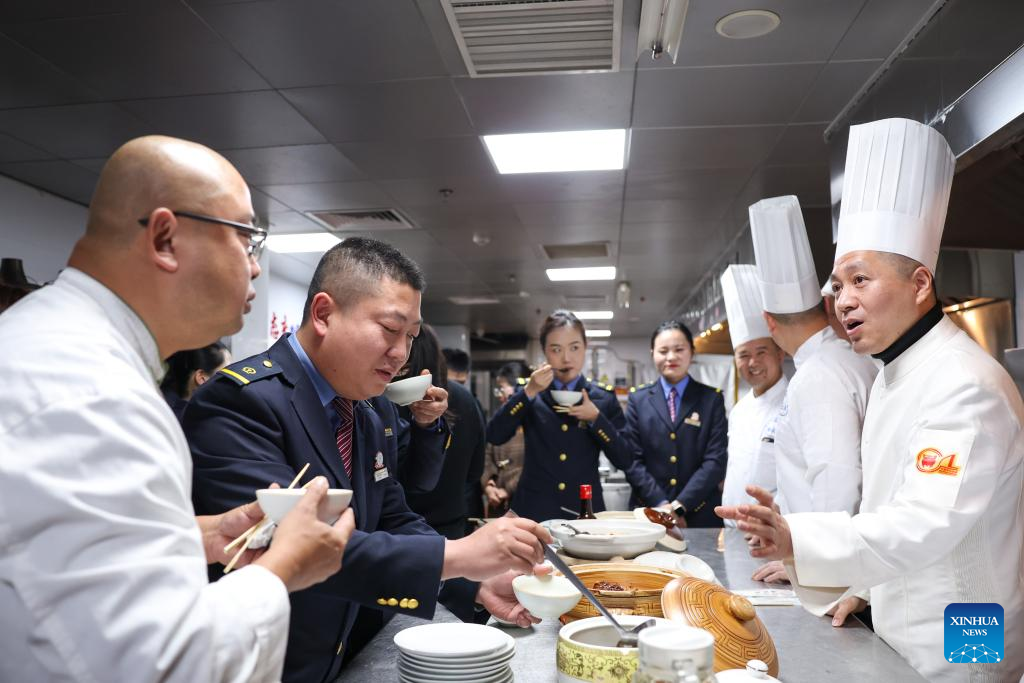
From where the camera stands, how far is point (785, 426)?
2496mm

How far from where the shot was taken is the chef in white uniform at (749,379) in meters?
3.45

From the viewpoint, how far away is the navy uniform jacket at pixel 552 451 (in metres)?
3.64

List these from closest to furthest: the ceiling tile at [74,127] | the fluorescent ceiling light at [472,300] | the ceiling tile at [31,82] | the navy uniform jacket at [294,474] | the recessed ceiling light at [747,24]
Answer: the navy uniform jacket at [294,474] < the recessed ceiling light at [747,24] < the ceiling tile at [31,82] < the ceiling tile at [74,127] < the fluorescent ceiling light at [472,300]

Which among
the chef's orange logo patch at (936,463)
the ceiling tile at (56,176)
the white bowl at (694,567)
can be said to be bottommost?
the white bowl at (694,567)

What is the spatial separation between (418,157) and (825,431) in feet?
10.2

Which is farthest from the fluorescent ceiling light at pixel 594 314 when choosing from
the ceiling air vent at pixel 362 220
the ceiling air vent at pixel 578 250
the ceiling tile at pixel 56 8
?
the ceiling tile at pixel 56 8

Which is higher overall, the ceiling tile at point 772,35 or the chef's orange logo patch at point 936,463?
the ceiling tile at point 772,35

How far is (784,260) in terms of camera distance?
9.20ft

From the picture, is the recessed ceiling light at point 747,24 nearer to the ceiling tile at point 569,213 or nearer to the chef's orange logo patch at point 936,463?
the chef's orange logo patch at point 936,463

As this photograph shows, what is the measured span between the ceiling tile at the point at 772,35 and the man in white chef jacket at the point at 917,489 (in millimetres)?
1286

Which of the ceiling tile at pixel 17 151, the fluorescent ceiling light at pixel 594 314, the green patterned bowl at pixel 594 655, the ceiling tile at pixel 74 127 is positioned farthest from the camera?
the fluorescent ceiling light at pixel 594 314

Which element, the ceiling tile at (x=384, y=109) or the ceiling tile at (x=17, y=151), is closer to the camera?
the ceiling tile at (x=384, y=109)

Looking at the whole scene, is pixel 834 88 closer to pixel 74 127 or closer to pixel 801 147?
pixel 801 147

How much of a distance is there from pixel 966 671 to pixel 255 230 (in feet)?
5.47
